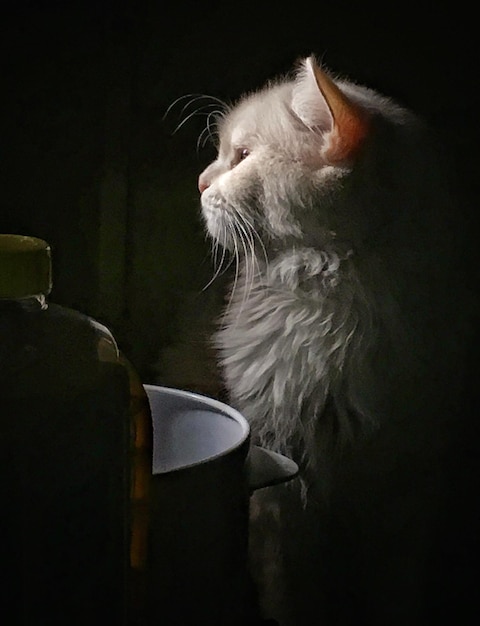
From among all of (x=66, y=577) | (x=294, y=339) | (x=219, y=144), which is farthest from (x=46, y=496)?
(x=219, y=144)

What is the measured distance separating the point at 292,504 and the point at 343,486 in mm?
50

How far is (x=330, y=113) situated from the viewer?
0.68 metres

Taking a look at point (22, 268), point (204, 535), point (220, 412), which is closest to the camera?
point (22, 268)

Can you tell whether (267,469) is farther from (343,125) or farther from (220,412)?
(343,125)

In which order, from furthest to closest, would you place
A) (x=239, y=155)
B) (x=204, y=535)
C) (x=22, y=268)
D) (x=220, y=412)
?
(x=239, y=155), (x=220, y=412), (x=204, y=535), (x=22, y=268)

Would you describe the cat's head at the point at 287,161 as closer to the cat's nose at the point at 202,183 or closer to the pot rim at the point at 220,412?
the cat's nose at the point at 202,183

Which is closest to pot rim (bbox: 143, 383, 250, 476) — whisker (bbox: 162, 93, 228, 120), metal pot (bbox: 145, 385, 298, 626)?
metal pot (bbox: 145, 385, 298, 626)

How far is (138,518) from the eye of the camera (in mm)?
538

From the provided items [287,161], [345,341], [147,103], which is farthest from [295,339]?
[147,103]

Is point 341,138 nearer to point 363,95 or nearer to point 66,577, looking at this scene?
point 363,95

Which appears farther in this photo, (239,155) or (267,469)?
(239,155)

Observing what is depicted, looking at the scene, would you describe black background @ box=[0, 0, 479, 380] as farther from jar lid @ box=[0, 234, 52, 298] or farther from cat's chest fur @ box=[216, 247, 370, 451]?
jar lid @ box=[0, 234, 52, 298]

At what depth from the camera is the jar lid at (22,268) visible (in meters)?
0.45

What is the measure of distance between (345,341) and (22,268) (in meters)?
0.34
